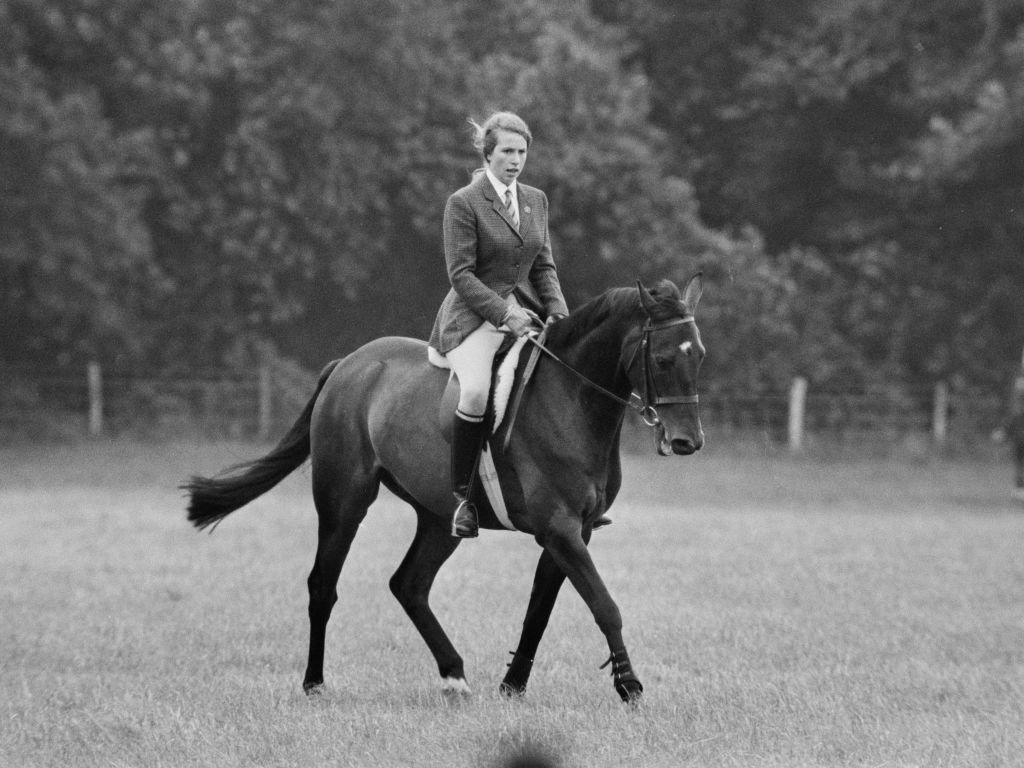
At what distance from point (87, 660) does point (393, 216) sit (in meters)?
24.9

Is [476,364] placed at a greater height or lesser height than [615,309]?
lesser

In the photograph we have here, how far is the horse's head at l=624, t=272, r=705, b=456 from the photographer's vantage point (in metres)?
7.03

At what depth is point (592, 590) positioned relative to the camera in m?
7.26

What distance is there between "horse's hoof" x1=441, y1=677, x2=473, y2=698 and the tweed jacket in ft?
5.08

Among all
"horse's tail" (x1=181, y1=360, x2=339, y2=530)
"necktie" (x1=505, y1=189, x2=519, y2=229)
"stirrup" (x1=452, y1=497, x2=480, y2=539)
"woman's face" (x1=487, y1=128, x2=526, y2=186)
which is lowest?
"horse's tail" (x1=181, y1=360, x2=339, y2=530)

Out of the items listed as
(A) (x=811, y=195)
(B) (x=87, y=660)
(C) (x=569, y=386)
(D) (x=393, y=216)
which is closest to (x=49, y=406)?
(D) (x=393, y=216)

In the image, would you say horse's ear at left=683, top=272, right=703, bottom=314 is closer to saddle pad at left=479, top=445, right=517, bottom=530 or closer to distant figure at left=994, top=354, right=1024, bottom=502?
saddle pad at left=479, top=445, right=517, bottom=530

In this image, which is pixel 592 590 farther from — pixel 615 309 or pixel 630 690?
pixel 615 309

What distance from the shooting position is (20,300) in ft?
97.0

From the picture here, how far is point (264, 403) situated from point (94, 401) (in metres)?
3.02

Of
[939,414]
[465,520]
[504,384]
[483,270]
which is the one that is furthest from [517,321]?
[939,414]

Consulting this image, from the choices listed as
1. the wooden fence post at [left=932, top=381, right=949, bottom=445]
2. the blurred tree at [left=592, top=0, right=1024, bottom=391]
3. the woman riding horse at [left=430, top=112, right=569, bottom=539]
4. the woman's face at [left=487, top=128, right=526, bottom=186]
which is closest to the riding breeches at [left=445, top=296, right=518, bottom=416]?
the woman riding horse at [left=430, top=112, right=569, bottom=539]

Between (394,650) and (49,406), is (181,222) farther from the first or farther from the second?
(394,650)

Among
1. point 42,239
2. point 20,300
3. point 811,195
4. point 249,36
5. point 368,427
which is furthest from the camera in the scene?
point 811,195
